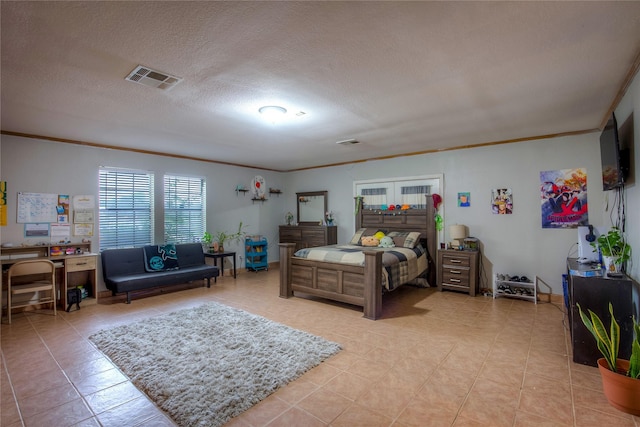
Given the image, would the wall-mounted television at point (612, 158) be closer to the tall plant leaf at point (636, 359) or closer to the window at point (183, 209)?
the tall plant leaf at point (636, 359)

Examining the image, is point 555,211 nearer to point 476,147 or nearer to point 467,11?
point 476,147

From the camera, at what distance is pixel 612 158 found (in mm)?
2949

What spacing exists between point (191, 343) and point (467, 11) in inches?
142

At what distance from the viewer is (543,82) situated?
9.01ft

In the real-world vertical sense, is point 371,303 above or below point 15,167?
below

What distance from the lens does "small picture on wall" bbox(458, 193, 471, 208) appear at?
5.41 metres

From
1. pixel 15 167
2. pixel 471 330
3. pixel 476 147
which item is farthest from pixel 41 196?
pixel 476 147

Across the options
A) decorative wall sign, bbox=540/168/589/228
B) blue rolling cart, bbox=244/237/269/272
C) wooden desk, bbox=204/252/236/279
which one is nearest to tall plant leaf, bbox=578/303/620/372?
decorative wall sign, bbox=540/168/589/228

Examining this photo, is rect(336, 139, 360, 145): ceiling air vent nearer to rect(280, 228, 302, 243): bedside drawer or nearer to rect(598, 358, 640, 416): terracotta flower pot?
rect(280, 228, 302, 243): bedside drawer

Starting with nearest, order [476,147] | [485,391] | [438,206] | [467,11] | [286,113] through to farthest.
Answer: [467,11] → [485,391] → [286,113] → [476,147] → [438,206]

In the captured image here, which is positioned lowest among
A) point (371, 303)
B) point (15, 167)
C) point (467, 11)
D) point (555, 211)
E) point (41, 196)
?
point (371, 303)

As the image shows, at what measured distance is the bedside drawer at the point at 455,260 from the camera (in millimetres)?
5073

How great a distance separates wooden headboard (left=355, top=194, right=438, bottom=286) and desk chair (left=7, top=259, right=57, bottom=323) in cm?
517

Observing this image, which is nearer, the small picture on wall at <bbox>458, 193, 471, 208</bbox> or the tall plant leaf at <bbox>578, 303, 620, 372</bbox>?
the tall plant leaf at <bbox>578, 303, 620, 372</bbox>
